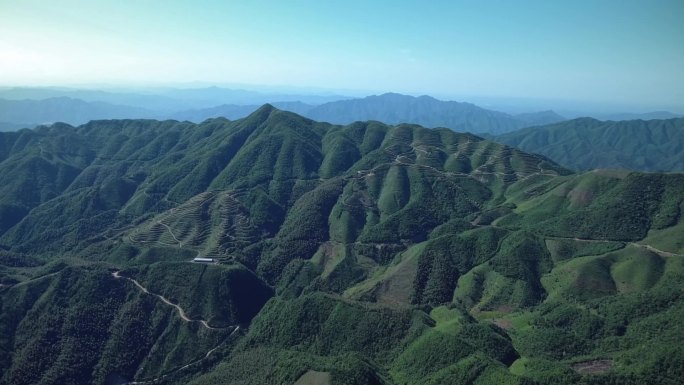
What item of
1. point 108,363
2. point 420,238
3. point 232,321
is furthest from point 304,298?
point 420,238

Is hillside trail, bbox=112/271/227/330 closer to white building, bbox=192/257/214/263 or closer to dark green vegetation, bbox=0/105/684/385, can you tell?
dark green vegetation, bbox=0/105/684/385

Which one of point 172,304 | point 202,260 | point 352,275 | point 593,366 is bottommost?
point 172,304

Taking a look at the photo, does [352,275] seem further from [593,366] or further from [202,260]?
[593,366]

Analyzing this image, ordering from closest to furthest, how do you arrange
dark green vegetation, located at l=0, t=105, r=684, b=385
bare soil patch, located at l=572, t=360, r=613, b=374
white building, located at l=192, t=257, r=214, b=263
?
bare soil patch, located at l=572, t=360, r=613, b=374
dark green vegetation, located at l=0, t=105, r=684, b=385
white building, located at l=192, t=257, r=214, b=263

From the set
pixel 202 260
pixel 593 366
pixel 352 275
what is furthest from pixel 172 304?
pixel 593 366

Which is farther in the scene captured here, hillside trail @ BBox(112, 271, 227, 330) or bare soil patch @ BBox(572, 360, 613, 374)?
hillside trail @ BBox(112, 271, 227, 330)

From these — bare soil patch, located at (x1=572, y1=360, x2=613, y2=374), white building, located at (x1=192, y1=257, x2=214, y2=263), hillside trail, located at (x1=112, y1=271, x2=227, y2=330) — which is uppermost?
bare soil patch, located at (x1=572, y1=360, x2=613, y2=374)

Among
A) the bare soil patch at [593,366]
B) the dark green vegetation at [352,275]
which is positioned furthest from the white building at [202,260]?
the bare soil patch at [593,366]

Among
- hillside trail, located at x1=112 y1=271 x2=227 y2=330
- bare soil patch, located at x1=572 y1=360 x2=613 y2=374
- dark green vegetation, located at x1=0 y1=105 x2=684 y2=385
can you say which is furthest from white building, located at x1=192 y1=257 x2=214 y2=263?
bare soil patch, located at x1=572 y1=360 x2=613 y2=374

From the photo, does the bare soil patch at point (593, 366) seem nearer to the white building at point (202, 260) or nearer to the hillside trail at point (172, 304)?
the hillside trail at point (172, 304)

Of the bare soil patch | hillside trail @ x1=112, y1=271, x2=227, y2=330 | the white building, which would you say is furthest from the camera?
the white building
